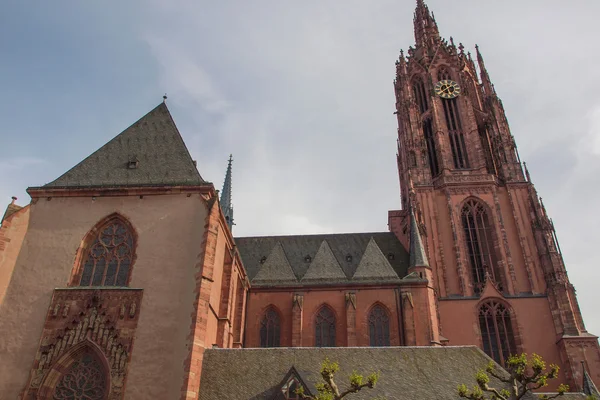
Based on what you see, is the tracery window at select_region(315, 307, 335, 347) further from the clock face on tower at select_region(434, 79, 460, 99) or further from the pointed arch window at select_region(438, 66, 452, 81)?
the pointed arch window at select_region(438, 66, 452, 81)

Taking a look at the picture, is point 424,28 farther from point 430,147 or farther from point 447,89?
point 430,147

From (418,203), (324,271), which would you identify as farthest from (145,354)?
(418,203)

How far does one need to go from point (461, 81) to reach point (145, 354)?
28.7 meters

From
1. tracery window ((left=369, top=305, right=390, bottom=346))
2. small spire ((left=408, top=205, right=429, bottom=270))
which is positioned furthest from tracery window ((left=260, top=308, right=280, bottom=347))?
small spire ((left=408, top=205, right=429, bottom=270))

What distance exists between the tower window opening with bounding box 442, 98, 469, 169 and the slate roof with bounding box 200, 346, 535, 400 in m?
16.0

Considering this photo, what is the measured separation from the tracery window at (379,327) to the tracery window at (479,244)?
5978 millimetres

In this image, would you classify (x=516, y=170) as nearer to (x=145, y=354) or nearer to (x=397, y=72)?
(x=397, y=72)

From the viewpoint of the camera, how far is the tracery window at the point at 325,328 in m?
22.1

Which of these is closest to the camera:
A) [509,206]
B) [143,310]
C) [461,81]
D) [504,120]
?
[143,310]

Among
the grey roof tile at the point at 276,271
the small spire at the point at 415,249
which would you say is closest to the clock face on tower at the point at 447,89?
the small spire at the point at 415,249

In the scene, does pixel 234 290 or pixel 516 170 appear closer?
pixel 234 290

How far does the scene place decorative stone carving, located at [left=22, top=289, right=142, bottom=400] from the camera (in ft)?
43.4

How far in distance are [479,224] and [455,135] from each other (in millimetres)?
7220

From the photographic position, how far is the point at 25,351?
13695 millimetres
